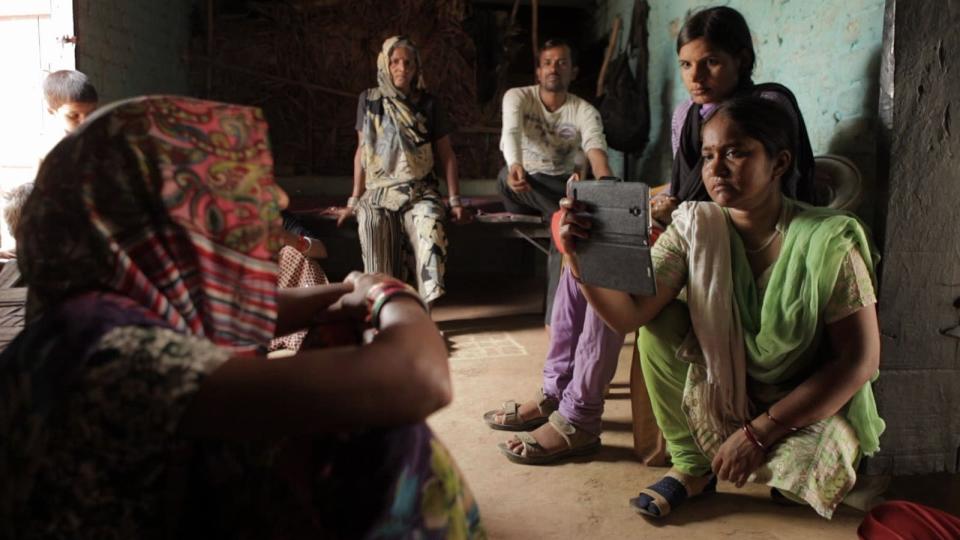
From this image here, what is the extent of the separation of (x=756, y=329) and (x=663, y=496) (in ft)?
1.74

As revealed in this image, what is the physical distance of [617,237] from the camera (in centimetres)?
180

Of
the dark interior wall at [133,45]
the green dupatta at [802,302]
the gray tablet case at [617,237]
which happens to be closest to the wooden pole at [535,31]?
the dark interior wall at [133,45]

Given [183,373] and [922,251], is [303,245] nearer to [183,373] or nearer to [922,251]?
[922,251]

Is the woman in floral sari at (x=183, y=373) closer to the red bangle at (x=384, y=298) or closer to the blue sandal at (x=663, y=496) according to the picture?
the red bangle at (x=384, y=298)

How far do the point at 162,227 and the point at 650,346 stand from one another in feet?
4.87

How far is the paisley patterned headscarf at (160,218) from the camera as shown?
790 mm

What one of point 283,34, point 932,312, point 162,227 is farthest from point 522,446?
point 283,34

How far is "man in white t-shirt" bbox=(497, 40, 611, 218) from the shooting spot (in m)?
3.93

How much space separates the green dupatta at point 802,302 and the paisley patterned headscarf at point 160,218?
4.48ft

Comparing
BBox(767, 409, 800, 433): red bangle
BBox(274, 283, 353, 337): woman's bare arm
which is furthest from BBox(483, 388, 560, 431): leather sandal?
BBox(274, 283, 353, 337): woman's bare arm

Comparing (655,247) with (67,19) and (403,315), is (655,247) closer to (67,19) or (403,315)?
(403,315)

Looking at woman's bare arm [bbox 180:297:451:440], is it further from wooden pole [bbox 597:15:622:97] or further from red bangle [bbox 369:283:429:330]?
wooden pole [bbox 597:15:622:97]

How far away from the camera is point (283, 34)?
5621 mm

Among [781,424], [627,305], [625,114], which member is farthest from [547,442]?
[625,114]
